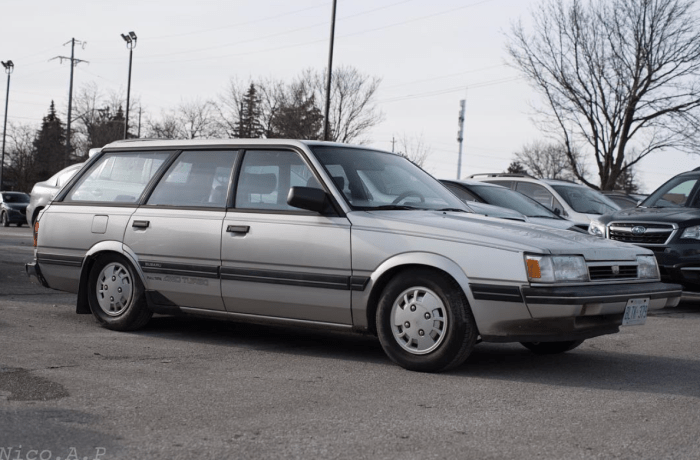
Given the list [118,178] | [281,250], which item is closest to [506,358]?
[281,250]

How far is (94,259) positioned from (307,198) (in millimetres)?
2349

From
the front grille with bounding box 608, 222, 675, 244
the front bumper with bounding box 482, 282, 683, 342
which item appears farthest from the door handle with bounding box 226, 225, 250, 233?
the front grille with bounding box 608, 222, 675, 244

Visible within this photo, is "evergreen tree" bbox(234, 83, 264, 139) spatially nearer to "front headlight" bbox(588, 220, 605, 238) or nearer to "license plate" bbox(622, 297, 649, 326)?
"front headlight" bbox(588, 220, 605, 238)

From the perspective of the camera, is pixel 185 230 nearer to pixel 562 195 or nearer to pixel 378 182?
pixel 378 182

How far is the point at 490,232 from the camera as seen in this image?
5.89 m

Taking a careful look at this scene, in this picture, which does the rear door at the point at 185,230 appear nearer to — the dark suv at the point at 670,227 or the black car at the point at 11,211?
the dark suv at the point at 670,227

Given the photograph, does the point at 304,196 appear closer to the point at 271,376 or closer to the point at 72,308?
the point at 271,376

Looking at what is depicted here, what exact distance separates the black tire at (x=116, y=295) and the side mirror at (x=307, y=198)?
1763 mm

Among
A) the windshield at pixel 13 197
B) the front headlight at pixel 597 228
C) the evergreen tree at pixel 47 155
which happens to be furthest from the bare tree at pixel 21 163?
the front headlight at pixel 597 228

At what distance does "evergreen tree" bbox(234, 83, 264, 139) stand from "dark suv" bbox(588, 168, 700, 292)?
3896 centimetres

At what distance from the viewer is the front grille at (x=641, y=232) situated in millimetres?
10883

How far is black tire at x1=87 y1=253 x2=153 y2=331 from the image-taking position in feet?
23.8

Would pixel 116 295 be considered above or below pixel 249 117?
below

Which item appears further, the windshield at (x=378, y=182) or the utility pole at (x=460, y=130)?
the utility pole at (x=460, y=130)
